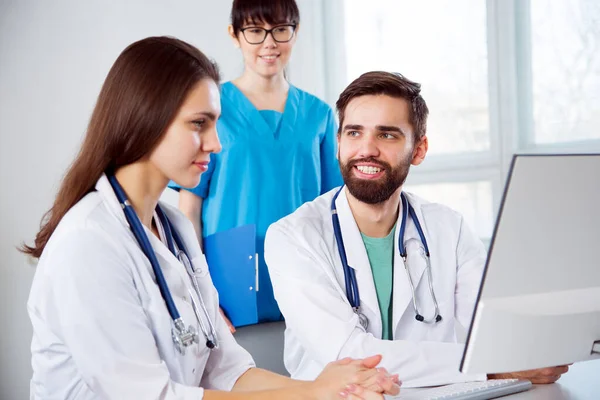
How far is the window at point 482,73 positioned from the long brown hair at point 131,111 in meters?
2.15

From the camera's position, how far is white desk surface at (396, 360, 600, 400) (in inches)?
49.4

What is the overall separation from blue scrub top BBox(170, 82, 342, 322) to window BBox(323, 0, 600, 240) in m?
1.27

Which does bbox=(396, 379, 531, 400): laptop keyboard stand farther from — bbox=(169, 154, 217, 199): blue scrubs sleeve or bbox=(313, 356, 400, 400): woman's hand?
bbox=(169, 154, 217, 199): blue scrubs sleeve

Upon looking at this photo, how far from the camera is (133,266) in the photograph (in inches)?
47.1

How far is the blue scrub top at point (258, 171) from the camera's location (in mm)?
2098

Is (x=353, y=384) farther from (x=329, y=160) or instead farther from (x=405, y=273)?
(x=329, y=160)

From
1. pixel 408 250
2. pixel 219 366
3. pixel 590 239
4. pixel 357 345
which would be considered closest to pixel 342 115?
pixel 408 250

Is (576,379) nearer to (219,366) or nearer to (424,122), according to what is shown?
(219,366)

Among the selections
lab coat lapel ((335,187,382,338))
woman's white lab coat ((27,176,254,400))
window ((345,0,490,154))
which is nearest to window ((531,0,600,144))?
window ((345,0,490,154))

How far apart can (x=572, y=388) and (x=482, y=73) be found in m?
2.13

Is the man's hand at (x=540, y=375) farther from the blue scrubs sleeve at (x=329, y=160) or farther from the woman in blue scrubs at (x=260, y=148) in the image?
the blue scrubs sleeve at (x=329, y=160)

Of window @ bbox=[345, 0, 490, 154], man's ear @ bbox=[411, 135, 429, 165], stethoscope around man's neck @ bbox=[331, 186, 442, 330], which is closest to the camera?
stethoscope around man's neck @ bbox=[331, 186, 442, 330]

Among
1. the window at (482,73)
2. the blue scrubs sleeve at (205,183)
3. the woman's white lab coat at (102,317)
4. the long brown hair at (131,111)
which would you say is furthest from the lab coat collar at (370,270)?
the window at (482,73)

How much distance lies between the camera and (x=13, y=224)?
3014mm
